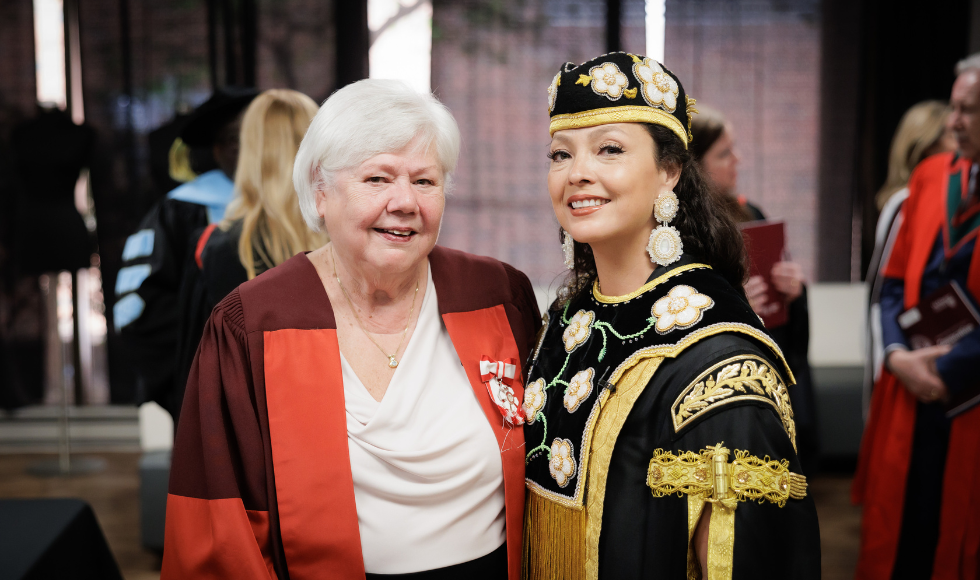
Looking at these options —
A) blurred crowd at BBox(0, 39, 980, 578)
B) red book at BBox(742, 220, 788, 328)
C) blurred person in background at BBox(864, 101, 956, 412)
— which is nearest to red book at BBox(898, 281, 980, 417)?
blurred crowd at BBox(0, 39, 980, 578)

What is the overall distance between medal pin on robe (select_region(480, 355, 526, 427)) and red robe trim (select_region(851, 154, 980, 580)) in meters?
1.65

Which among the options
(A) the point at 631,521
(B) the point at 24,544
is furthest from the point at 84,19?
(A) the point at 631,521

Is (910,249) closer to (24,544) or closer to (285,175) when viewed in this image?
(285,175)

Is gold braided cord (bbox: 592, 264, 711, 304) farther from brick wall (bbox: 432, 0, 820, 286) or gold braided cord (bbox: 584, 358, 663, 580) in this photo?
brick wall (bbox: 432, 0, 820, 286)

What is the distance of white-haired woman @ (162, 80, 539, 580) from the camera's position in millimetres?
1358

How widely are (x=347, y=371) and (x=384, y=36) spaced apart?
376 cm

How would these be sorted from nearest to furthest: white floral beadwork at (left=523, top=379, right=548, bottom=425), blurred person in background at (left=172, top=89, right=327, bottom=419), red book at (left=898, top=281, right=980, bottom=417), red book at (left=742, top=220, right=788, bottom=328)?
1. white floral beadwork at (left=523, top=379, right=548, bottom=425)
2. blurred person in background at (left=172, top=89, right=327, bottom=419)
3. red book at (left=742, top=220, right=788, bottom=328)
4. red book at (left=898, top=281, right=980, bottom=417)

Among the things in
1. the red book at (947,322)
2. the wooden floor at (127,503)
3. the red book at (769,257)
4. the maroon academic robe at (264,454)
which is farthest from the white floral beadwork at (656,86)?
the wooden floor at (127,503)

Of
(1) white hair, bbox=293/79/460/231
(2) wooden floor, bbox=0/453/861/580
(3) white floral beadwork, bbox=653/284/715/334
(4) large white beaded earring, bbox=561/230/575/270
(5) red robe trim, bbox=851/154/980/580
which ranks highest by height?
(1) white hair, bbox=293/79/460/231

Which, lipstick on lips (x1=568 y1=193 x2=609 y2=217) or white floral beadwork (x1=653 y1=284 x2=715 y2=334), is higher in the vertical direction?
lipstick on lips (x1=568 y1=193 x2=609 y2=217)

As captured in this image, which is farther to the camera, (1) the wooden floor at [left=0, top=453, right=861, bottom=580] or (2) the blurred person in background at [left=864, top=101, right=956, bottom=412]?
(2) the blurred person in background at [left=864, top=101, right=956, bottom=412]

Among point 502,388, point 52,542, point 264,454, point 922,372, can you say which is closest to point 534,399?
point 502,388

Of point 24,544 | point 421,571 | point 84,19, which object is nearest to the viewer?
point 421,571

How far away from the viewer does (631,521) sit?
1294 mm
